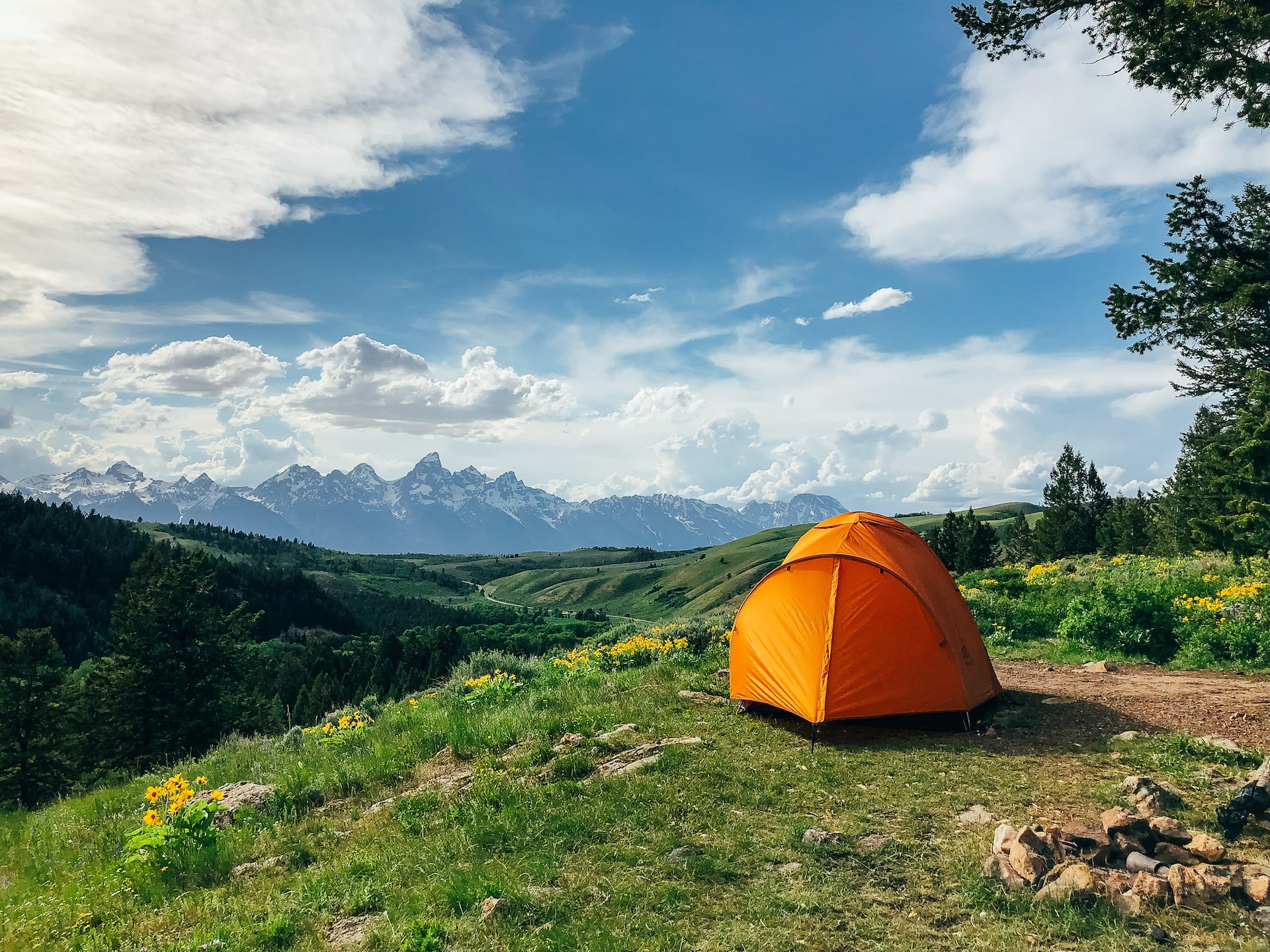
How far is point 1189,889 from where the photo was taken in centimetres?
588

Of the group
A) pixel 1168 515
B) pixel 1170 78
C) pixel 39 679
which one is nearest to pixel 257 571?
pixel 39 679

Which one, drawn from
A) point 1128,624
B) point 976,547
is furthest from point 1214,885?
point 976,547

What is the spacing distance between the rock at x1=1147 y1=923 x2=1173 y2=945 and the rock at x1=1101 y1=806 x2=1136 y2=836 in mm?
1419

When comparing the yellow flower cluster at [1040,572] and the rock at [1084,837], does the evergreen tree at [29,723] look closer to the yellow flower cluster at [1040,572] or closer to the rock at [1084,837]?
the rock at [1084,837]

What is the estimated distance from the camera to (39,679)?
42.2 m

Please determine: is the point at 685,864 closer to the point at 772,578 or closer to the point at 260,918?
the point at 260,918

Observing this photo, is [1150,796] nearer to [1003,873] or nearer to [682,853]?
[1003,873]

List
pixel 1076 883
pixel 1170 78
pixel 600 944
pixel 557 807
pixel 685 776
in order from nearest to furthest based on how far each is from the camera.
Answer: pixel 600 944
pixel 1076 883
pixel 557 807
pixel 685 776
pixel 1170 78

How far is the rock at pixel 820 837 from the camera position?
7.46 metres

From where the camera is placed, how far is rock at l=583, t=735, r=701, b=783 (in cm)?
992

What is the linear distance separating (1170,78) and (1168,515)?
68.8 metres

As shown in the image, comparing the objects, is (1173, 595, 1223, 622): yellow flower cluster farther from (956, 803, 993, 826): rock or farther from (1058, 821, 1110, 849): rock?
(1058, 821, 1110, 849): rock

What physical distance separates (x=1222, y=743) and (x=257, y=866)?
13657mm

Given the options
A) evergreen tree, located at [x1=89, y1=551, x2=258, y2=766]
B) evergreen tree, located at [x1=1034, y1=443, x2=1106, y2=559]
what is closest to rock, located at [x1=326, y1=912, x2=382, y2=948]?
evergreen tree, located at [x1=89, y1=551, x2=258, y2=766]
